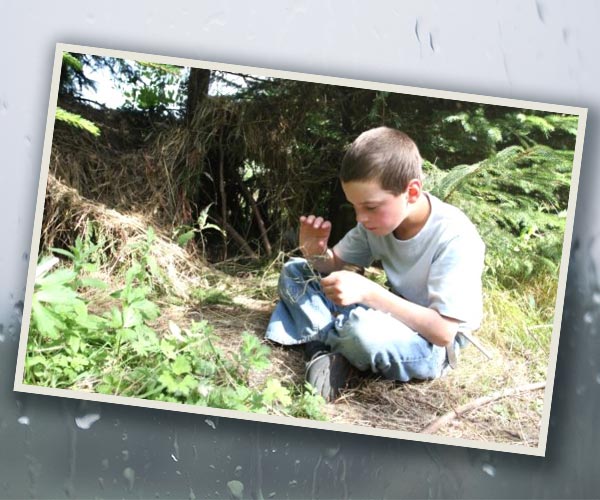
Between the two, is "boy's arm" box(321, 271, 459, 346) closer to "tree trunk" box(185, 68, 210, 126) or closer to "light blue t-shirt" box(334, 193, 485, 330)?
"light blue t-shirt" box(334, 193, 485, 330)

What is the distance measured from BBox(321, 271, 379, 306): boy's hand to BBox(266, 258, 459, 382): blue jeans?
0.02 meters

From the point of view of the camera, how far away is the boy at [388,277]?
156 centimetres

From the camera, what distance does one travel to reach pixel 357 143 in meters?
1.58

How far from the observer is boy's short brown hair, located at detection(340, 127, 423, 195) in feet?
5.10

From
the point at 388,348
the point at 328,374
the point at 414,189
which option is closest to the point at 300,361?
the point at 328,374

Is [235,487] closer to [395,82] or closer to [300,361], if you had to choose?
[300,361]

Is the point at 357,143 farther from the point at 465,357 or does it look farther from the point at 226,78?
the point at 465,357

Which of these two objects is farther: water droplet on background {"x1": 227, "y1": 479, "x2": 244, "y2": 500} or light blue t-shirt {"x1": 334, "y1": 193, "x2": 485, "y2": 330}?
water droplet on background {"x1": 227, "y1": 479, "x2": 244, "y2": 500}

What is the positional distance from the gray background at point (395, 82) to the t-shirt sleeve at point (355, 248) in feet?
1.18

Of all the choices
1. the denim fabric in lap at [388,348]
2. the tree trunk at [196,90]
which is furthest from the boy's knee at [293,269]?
the tree trunk at [196,90]

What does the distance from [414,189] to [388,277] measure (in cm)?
21

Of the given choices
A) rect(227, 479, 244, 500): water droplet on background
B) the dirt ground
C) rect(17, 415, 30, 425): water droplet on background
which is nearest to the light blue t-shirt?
the dirt ground

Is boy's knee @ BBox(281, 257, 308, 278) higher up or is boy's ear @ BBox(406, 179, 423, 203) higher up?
boy's ear @ BBox(406, 179, 423, 203)

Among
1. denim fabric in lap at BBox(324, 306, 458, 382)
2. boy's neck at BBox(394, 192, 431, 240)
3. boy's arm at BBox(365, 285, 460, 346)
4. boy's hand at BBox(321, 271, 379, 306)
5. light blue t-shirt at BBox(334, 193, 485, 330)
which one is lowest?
denim fabric in lap at BBox(324, 306, 458, 382)
